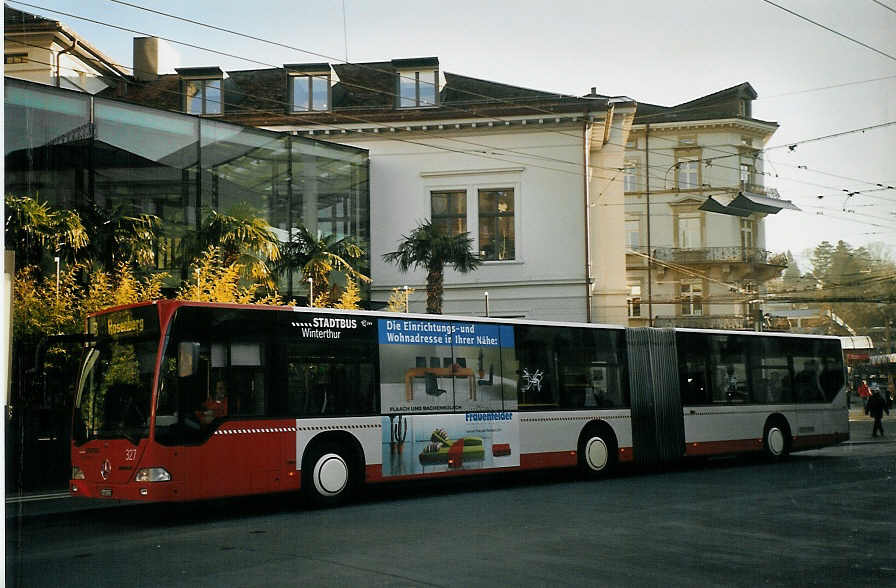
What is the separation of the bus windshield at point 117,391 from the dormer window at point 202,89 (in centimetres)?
332

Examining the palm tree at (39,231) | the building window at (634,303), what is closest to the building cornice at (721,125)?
the building window at (634,303)

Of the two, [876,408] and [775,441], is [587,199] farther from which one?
[876,408]

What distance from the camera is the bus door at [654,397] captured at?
1795 centimetres

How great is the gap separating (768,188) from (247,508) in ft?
26.2

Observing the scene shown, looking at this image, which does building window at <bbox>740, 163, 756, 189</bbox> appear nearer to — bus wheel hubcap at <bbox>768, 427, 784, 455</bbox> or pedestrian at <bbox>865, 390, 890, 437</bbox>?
bus wheel hubcap at <bbox>768, 427, 784, 455</bbox>

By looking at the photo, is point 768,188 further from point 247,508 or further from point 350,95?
point 247,508

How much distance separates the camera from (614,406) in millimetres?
17656

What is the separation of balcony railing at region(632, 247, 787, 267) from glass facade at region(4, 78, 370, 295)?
15.3ft

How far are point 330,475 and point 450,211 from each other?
4241mm

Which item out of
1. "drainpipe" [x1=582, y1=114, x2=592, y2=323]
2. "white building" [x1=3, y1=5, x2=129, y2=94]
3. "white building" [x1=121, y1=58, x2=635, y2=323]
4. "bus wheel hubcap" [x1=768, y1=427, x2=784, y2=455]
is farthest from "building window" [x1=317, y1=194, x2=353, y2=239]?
"bus wheel hubcap" [x1=768, y1=427, x2=784, y2=455]

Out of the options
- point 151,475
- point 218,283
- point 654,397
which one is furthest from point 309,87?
point 654,397

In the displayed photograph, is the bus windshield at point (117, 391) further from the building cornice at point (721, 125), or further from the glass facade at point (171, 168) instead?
the building cornice at point (721, 125)

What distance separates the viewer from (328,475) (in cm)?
1322

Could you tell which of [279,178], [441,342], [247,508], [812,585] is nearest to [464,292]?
[441,342]
